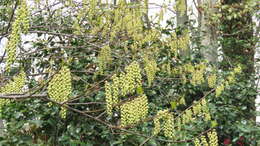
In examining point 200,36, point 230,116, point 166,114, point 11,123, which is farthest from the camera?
point 200,36

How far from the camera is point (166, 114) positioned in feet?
7.58

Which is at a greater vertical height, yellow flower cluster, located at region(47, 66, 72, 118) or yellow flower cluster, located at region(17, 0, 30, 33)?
yellow flower cluster, located at region(17, 0, 30, 33)

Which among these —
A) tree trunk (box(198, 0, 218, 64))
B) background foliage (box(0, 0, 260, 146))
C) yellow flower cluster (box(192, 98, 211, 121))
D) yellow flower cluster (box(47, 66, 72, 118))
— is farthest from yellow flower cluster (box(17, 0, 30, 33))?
tree trunk (box(198, 0, 218, 64))

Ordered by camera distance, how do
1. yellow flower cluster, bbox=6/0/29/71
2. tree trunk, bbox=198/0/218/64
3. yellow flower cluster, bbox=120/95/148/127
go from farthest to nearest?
tree trunk, bbox=198/0/218/64, yellow flower cluster, bbox=120/95/148/127, yellow flower cluster, bbox=6/0/29/71

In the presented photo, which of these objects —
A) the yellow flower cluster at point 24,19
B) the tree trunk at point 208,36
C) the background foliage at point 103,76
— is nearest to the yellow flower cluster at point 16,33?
the yellow flower cluster at point 24,19

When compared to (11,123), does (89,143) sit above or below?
below

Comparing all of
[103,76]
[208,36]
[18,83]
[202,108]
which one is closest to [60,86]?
[18,83]

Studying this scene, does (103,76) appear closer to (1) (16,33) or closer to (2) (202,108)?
(2) (202,108)

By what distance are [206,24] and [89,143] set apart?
8.84ft

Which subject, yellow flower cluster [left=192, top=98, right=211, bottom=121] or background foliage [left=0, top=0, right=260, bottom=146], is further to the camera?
background foliage [left=0, top=0, right=260, bottom=146]

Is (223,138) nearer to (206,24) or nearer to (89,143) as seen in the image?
(89,143)

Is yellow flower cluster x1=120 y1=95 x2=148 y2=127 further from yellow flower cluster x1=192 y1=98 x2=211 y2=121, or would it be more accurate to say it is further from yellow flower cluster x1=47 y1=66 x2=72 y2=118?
yellow flower cluster x1=192 y1=98 x2=211 y2=121

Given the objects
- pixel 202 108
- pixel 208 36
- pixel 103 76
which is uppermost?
pixel 208 36

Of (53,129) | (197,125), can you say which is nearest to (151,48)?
(197,125)
